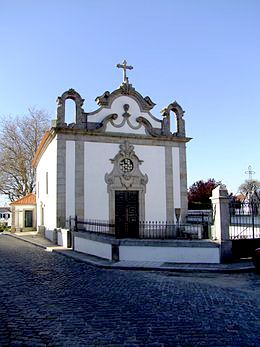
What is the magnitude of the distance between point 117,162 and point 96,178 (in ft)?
5.25

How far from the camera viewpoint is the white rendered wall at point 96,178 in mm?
18688

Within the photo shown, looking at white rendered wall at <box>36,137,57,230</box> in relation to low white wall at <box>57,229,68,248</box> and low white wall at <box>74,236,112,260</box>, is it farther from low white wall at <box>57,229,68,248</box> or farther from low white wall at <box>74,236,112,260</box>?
low white wall at <box>74,236,112,260</box>

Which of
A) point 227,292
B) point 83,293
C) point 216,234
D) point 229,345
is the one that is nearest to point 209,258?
point 216,234

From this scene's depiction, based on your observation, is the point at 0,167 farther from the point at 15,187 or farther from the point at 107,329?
the point at 107,329

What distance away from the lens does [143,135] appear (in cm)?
2053

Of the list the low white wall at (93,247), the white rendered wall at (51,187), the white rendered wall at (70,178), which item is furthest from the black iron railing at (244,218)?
the white rendered wall at (51,187)

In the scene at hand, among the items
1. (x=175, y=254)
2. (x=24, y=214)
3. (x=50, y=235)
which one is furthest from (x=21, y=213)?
(x=175, y=254)

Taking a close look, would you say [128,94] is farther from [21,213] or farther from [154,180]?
[21,213]

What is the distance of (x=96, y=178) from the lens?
62.5ft

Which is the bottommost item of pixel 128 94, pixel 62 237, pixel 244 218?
pixel 62 237

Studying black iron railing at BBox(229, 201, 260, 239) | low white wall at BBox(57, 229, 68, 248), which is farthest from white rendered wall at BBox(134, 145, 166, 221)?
black iron railing at BBox(229, 201, 260, 239)

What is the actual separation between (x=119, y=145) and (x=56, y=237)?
20.4 ft

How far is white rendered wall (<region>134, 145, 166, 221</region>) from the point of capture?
20141 mm

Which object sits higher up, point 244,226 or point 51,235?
point 244,226
